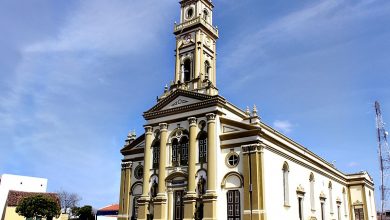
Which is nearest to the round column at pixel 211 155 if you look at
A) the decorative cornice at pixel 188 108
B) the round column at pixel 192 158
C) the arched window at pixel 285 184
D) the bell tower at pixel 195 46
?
the decorative cornice at pixel 188 108

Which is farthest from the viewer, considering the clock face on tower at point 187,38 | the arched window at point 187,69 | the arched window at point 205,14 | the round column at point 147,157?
the arched window at point 205,14

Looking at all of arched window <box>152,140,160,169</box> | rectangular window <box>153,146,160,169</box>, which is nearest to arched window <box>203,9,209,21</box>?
arched window <box>152,140,160,169</box>

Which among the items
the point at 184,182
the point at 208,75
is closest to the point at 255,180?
the point at 184,182

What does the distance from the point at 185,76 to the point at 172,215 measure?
13.4m

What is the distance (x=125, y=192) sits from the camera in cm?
3944

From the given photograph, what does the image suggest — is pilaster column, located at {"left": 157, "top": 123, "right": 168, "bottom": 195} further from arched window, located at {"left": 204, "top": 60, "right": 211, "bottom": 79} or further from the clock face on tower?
the clock face on tower

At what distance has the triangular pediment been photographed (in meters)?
35.4

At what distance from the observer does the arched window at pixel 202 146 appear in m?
33.6

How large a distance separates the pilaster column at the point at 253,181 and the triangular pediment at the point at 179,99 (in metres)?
6.10

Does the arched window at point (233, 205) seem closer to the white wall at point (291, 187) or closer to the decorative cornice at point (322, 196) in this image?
the white wall at point (291, 187)

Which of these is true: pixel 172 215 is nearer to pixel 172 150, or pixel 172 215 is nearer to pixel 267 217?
pixel 172 150

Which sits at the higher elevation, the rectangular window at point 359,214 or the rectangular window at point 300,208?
the rectangular window at point 300,208

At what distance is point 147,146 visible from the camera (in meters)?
37.4

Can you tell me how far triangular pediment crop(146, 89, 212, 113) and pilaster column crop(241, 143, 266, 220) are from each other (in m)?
6.10
